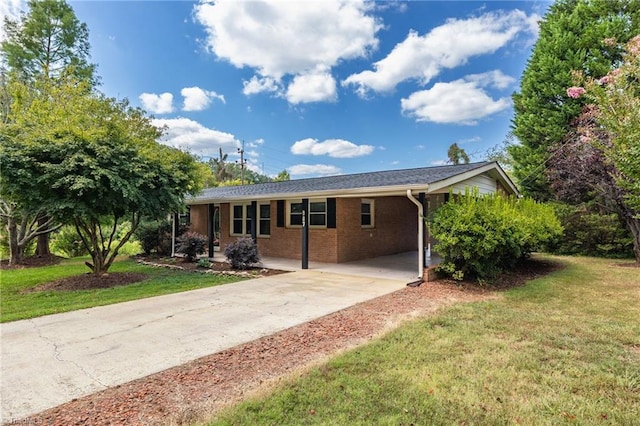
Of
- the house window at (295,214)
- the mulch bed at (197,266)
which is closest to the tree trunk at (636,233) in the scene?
the house window at (295,214)

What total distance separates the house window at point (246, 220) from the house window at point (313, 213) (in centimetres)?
122

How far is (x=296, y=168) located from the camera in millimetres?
44719

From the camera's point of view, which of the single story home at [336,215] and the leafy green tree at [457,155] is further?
the leafy green tree at [457,155]

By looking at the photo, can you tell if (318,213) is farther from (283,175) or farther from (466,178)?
(283,175)

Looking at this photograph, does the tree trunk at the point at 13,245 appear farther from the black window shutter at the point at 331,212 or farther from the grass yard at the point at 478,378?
the grass yard at the point at 478,378

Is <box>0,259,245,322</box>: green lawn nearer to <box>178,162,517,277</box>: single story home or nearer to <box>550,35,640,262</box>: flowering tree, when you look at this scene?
<box>178,162,517,277</box>: single story home

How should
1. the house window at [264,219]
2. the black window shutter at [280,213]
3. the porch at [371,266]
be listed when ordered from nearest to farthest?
the porch at [371,266]
the black window shutter at [280,213]
the house window at [264,219]

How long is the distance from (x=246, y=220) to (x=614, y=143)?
12018 millimetres

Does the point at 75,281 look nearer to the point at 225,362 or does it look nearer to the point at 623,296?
the point at 225,362

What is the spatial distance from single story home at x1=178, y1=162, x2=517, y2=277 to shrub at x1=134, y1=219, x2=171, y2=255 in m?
2.09

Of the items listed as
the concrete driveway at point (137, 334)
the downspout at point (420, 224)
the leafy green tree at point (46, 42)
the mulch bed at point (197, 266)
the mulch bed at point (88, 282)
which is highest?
the leafy green tree at point (46, 42)

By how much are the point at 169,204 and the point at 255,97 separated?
1480 centimetres

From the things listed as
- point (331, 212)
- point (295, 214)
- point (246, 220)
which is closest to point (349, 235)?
point (331, 212)

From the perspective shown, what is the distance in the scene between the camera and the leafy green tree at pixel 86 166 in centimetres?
696
